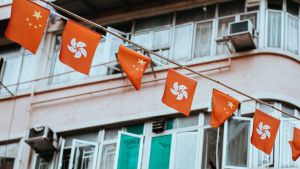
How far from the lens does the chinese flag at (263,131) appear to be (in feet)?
48.1

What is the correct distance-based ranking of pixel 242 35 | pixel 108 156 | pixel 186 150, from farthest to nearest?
pixel 108 156, pixel 242 35, pixel 186 150

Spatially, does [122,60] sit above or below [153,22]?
below

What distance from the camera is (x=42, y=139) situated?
1773 centimetres

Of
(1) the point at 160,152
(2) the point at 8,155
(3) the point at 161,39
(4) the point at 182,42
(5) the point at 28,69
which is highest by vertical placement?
(3) the point at 161,39

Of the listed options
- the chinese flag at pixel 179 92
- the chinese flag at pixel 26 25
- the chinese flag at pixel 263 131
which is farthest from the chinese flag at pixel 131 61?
the chinese flag at pixel 263 131

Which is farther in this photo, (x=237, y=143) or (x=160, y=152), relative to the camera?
(x=160, y=152)

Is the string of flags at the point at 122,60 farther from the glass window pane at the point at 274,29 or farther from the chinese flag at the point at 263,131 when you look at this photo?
the glass window pane at the point at 274,29

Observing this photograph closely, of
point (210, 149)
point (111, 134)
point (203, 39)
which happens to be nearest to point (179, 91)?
point (210, 149)

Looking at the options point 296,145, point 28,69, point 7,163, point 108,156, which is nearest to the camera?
point 296,145

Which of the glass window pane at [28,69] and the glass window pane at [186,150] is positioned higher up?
the glass window pane at [28,69]

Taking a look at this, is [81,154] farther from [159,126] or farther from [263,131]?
[263,131]

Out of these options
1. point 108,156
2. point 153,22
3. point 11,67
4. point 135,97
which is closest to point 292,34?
point 153,22

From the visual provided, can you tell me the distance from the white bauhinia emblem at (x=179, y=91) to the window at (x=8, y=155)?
5.65 m

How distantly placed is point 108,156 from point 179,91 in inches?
144
